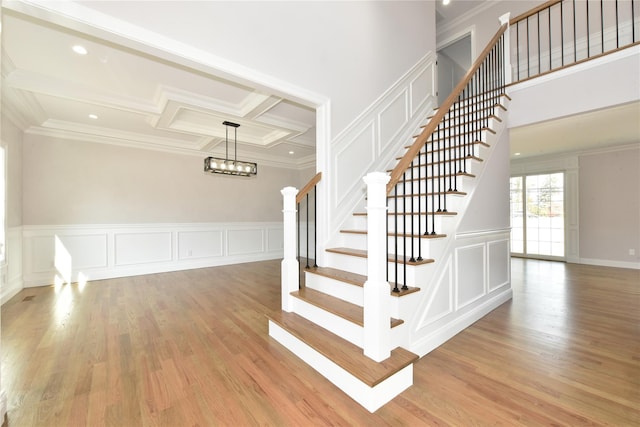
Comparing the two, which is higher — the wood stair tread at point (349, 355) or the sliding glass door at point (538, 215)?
the sliding glass door at point (538, 215)

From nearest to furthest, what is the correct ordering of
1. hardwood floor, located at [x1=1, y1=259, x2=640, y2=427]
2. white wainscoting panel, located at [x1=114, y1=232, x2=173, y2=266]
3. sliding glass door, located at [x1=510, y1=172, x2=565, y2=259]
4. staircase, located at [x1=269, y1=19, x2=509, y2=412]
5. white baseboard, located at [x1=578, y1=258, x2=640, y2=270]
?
hardwood floor, located at [x1=1, y1=259, x2=640, y2=427] → staircase, located at [x1=269, y1=19, x2=509, y2=412] → white wainscoting panel, located at [x1=114, y1=232, x2=173, y2=266] → white baseboard, located at [x1=578, y1=258, x2=640, y2=270] → sliding glass door, located at [x1=510, y1=172, x2=565, y2=259]

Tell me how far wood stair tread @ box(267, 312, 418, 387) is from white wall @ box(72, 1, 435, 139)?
2.10m

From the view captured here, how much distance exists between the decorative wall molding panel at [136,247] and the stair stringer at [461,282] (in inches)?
200

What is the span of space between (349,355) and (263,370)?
0.67 m

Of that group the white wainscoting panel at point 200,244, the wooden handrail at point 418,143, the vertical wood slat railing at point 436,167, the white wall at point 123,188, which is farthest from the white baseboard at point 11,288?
the wooden handrail at point 418,143

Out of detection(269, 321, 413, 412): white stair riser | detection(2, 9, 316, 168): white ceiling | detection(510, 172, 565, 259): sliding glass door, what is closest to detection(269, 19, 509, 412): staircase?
detection(269, 321, 413, 412): white stair riser

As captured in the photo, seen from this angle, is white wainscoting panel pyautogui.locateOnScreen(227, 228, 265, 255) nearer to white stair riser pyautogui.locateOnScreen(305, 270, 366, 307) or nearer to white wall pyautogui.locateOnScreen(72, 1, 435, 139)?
white stair riser pyautogui.locateOnScreen(305, 270, 366, 307)

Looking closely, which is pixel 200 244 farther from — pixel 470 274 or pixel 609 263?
pixel 609 263

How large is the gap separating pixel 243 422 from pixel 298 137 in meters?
4.75

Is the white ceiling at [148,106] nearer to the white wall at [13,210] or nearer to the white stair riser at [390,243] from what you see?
the white wall at [13,210]

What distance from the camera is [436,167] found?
3.13 m

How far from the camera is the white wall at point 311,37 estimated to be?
218cm

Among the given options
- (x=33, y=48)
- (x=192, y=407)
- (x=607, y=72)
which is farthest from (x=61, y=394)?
(x=607, y=72)

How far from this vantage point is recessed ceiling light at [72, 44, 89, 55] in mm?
2629
